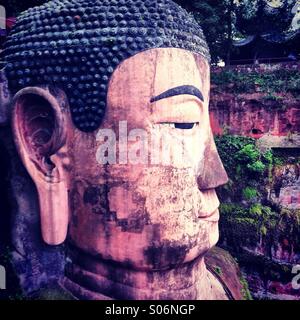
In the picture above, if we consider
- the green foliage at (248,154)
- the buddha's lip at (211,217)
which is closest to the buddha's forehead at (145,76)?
the buddha's lip at (211,217)

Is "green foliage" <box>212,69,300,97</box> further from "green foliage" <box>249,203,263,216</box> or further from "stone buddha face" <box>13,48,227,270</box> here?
"stone buddha face" <box>13,48,227,270</box>

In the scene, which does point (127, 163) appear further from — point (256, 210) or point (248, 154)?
point (248, 154)

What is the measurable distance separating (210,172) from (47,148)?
5.00 feet

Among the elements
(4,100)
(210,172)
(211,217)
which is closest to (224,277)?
(211,217)

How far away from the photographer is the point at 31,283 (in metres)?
3.23

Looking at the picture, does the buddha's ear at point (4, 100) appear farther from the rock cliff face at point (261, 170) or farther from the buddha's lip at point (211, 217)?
the rock cliff face at point (261, 170)

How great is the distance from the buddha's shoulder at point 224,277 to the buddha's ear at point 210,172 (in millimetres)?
1264

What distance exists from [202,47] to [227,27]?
31.3ft

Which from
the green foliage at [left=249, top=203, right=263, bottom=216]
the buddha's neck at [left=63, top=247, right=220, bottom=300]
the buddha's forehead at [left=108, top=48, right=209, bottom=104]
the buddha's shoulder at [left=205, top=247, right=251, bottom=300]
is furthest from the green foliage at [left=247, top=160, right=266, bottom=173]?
the buddha's forehead at [left=108, top=48, right=209, bottom=104]

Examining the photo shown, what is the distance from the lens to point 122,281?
3.16 metres
